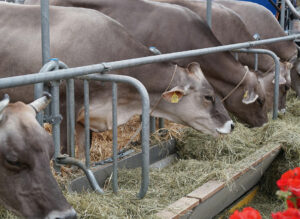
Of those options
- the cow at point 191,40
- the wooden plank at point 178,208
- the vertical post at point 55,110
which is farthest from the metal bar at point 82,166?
→ the cow at point 191,40

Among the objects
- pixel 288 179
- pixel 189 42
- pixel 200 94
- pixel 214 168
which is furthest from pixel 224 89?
pixel 288 179

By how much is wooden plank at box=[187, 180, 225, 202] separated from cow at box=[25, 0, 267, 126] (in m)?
2.20

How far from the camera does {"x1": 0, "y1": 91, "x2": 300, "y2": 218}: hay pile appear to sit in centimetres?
309

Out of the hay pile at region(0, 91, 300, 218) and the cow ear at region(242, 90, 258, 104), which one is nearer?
the hay pile at region(0, 91, 300, 218)

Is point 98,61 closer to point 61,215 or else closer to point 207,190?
point 207,190

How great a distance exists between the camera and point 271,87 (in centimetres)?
692

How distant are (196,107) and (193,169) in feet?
2.72

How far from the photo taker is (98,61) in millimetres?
4457

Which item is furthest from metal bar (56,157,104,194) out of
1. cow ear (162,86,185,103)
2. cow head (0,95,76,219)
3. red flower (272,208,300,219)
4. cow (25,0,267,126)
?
cow (25,0,267,126)

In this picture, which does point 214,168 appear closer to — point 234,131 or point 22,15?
point 234,131

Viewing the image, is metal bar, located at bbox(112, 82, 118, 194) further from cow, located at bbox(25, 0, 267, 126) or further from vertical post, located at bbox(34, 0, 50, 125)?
cow, located at bbox(25, 0, 267, 126)

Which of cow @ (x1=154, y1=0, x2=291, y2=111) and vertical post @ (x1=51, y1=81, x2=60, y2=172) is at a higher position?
vertical post @ (x1=51, y1=81, x2=60, y2=172)

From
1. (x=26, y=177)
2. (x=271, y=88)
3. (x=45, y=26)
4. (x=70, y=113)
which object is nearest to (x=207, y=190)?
(x=70, y=113)

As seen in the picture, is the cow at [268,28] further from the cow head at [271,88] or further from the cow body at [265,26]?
the cow head at [271,88]
